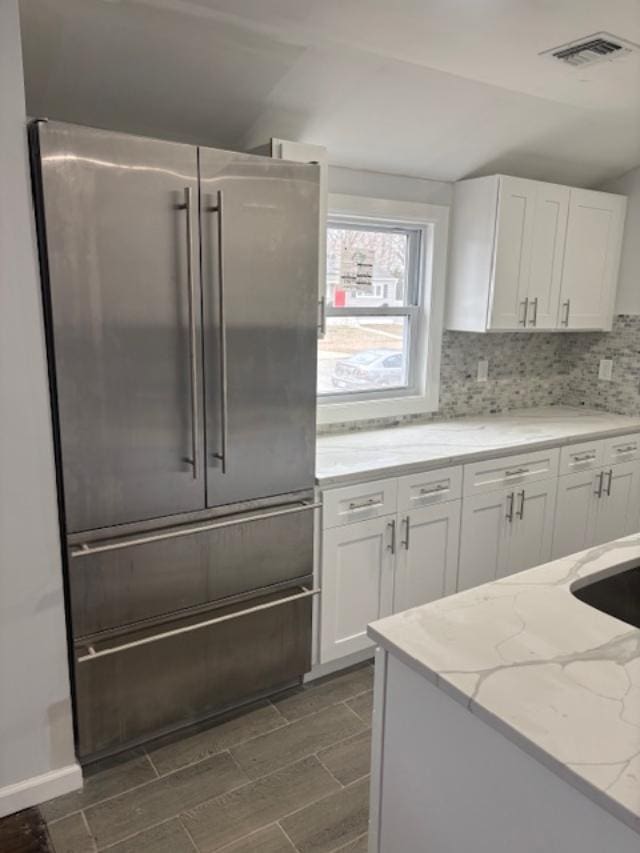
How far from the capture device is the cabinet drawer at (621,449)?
3.52 metres

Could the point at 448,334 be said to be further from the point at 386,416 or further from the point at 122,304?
the point at 122,304

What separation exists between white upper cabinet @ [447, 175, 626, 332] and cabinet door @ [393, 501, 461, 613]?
3.60 feet

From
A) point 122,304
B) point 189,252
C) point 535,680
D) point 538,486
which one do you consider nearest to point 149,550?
point 122,304

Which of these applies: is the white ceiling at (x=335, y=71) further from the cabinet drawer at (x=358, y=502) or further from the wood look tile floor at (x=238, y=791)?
the wood look tile floor at (x=238, y=791)

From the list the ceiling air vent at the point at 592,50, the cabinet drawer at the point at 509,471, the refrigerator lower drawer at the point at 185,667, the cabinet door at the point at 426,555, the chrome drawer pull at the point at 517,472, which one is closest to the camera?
the refrigerator lower drawer at the point at 185,667

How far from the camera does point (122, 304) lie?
1.89 meters

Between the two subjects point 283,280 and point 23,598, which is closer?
point 23,598

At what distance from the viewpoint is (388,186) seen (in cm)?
315

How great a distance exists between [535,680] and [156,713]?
1.54 metres

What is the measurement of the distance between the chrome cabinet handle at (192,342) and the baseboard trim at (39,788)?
1.04 metres

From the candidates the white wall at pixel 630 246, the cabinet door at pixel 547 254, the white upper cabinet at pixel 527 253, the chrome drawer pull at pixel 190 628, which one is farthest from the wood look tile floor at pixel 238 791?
the white wall at pixel 630 246

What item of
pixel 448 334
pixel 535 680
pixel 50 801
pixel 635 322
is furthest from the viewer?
pixel 635 322

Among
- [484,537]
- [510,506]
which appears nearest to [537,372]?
[510,506]

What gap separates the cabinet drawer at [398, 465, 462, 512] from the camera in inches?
106
